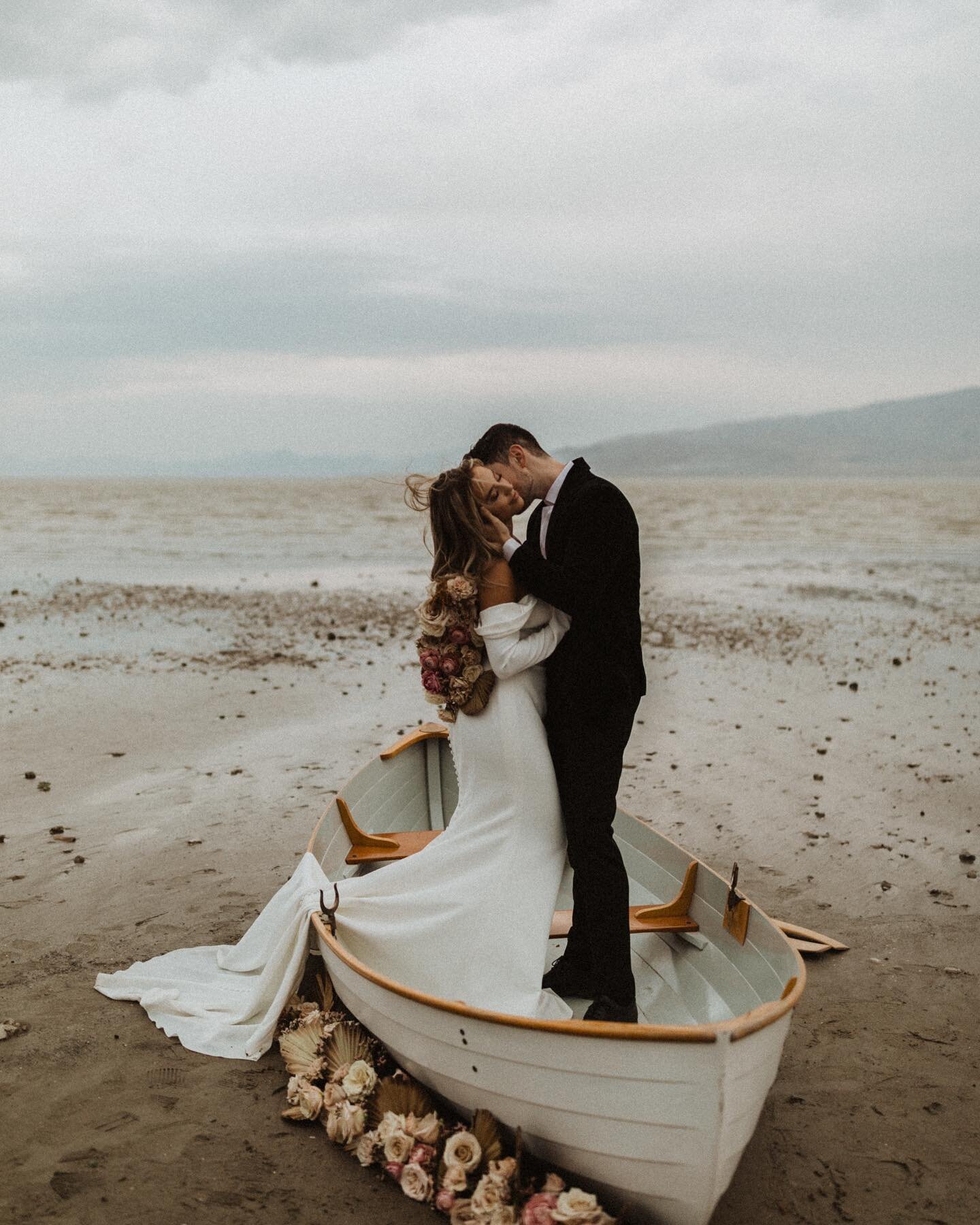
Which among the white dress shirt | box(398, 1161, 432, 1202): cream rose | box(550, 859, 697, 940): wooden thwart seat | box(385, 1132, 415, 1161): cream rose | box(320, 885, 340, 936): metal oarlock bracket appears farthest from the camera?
box(550, 859, 697, 940): wooden thwart seat

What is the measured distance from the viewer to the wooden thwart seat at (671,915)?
16.7 ft

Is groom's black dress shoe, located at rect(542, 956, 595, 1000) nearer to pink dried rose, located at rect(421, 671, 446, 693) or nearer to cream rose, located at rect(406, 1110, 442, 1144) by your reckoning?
cream rose, located at rect(406, 1110, 442, 1144)

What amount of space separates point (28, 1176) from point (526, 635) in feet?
9.49

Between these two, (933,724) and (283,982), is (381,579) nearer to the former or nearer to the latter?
(933,724)

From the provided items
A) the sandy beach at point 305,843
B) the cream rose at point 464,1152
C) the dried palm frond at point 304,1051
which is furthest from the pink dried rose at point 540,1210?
the dried palm frond at point 304,1051

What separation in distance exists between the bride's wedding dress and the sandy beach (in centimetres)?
80

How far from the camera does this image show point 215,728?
1166cm

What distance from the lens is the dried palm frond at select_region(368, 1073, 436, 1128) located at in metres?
4.34

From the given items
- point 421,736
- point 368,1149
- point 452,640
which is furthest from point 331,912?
point 421,736

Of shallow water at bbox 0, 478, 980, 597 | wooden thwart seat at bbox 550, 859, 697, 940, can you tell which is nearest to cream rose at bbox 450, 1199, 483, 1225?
wooden thwart seat at bbox 550, 859, 697, 940

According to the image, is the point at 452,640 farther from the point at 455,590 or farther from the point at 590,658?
the point at 590,658

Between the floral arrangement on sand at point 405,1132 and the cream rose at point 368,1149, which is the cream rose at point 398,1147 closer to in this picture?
the floral arrangement on sand at point 405,1132

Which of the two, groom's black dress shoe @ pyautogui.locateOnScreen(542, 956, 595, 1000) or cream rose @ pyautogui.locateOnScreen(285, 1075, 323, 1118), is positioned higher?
groom's black dress shoe @ pyautogui.locateOnScreen(542, 956, 595, 1000)

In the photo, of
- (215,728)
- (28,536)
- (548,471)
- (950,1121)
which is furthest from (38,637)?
(28,536)
